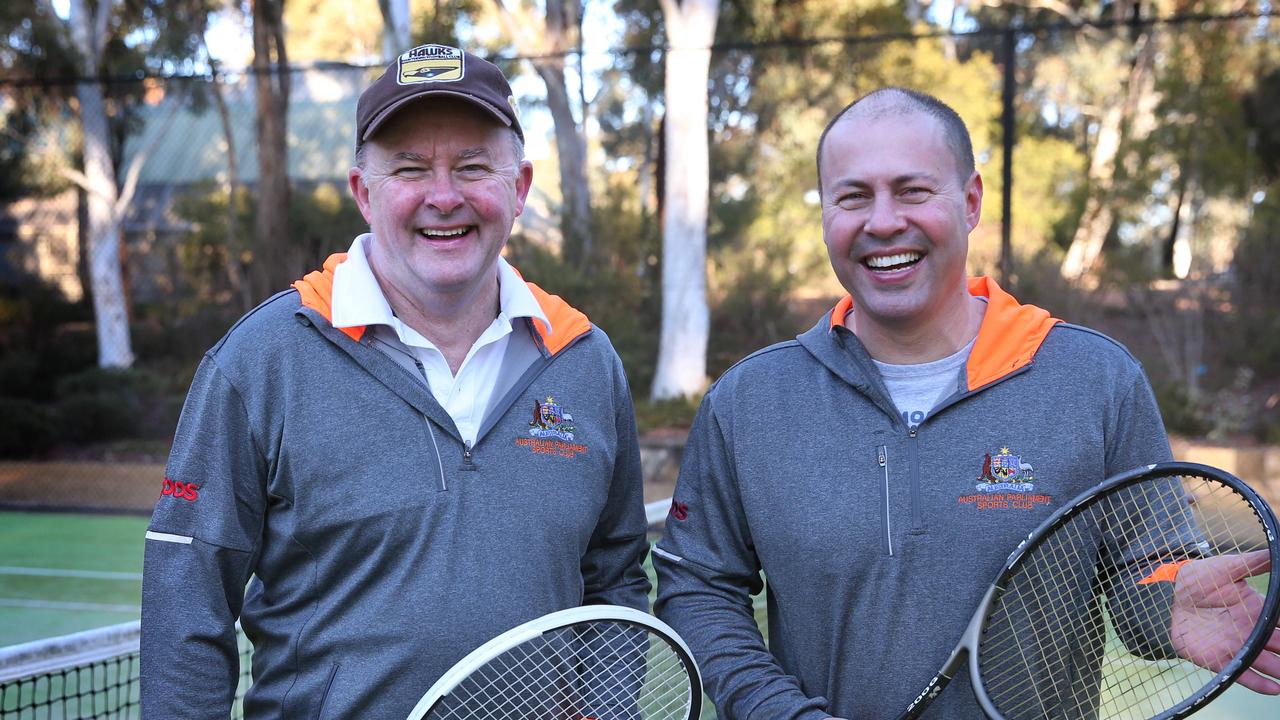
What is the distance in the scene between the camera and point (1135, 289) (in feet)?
36.4

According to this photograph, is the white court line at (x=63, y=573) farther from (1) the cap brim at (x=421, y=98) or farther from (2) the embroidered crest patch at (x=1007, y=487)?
(2) the embroidered crest patch at (x=1007, y=487)

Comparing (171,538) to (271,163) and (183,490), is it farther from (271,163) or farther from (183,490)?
(271,163)

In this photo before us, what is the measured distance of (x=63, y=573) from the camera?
790 cm

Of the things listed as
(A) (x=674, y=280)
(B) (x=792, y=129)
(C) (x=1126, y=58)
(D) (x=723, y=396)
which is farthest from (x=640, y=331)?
(C) (x=1126, y=58)

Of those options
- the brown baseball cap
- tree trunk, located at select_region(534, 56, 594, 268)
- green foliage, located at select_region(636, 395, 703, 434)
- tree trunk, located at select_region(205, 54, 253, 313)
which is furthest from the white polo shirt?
tree trunk, located at select_region(205, 54, 253, 313)

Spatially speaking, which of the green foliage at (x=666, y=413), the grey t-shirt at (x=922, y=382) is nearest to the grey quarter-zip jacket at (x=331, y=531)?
the grey t-shirt at (x=922, y=382)

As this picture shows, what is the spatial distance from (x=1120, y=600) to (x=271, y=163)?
12.7 m

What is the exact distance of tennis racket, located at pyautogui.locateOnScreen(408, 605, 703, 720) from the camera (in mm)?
2039

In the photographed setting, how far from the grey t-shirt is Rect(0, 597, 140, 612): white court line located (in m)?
5.65

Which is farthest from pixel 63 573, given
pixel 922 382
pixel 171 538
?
pixel 922 382

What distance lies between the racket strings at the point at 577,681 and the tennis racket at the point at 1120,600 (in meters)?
0.45

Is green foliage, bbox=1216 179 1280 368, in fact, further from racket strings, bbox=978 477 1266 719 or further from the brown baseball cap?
the brown baseball cap

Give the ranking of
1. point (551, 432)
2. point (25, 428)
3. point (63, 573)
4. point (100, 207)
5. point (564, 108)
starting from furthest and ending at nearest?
1. point (100, 207)
2. point (564, 108)
3. point (25, 428)
4. point (63, 573)
5. point (551, 432)

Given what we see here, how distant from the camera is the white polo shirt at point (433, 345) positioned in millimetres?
2254
